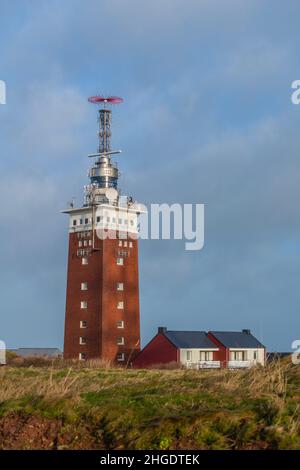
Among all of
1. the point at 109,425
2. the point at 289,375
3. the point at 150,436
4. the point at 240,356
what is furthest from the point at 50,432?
the point at 240,356

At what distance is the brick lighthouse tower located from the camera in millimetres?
66312

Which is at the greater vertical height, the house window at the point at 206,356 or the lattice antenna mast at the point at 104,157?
the lattice antenna mast at the point at 104,157

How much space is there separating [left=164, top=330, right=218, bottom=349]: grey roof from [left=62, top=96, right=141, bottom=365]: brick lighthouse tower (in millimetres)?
3209

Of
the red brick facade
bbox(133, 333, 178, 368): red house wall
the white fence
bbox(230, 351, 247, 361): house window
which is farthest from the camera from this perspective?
bbox(230, 351, 247, 361): house window

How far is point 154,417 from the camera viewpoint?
48.8 ft

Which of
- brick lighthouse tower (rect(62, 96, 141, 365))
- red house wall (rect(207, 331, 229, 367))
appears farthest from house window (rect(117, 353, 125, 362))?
red house wall (rect(207, 331, 229, 367))

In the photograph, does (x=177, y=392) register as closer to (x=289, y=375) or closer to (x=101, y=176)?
(x=289, y=375)

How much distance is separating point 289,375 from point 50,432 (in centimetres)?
733

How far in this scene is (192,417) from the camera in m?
14.5

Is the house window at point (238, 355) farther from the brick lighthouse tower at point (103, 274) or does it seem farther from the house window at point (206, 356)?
the brick lighthouse tower at point (103, 274)

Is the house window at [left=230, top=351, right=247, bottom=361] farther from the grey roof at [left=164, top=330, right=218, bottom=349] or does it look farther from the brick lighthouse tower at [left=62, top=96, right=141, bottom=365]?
the brick lighthouse tower at [left=62, top=96, right=141, bottom=365]

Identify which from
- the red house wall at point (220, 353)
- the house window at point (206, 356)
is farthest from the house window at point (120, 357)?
the red house wall at point (220, 353)

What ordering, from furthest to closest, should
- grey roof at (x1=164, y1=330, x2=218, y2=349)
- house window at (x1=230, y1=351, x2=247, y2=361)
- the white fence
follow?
house window at (x1=230, y1=351, x2=247, y2=361), grey roof at (x1=164, y1=330, x2=218, y2=349), the white fence

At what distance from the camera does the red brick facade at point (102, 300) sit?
66000 millimetres
